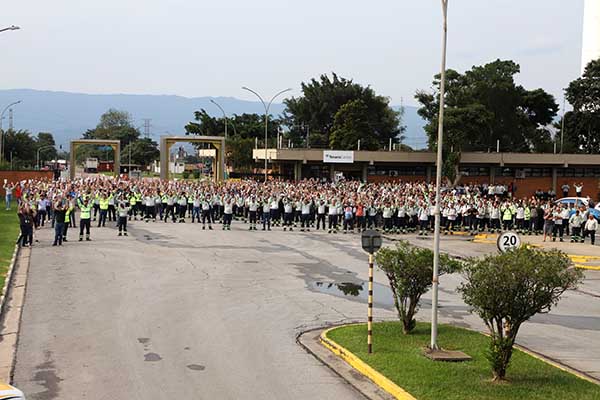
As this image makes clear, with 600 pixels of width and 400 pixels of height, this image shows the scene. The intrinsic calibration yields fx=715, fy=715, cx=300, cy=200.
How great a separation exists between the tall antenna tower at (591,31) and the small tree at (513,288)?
88048mm

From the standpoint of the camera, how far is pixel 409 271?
12.5m

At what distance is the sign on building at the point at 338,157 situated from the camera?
59.3 m

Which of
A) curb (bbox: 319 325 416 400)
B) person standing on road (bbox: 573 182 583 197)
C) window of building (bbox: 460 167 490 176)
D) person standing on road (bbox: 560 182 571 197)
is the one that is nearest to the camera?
curb (bbox: 319 325 416 400)

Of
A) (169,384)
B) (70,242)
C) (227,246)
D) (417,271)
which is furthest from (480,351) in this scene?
(70,242)

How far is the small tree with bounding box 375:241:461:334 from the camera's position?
12508 millimetres

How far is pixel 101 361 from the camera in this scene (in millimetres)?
10836

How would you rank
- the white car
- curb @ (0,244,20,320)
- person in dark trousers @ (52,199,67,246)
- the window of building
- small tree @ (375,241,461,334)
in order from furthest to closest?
the window of building
person in dark trousers @ (52,199,67,246)
curb @ (0,244,20,320)
small tree @ (375,241,461,334)
the white car

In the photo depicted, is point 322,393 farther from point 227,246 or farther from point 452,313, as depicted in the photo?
point 227,246

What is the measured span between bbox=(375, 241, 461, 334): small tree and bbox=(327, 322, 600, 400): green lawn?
48 cm

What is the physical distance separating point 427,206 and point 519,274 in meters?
25.2

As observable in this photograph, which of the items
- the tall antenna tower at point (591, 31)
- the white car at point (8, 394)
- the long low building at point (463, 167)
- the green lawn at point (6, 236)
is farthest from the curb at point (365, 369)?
the tall antenna tower at point (591, 31)

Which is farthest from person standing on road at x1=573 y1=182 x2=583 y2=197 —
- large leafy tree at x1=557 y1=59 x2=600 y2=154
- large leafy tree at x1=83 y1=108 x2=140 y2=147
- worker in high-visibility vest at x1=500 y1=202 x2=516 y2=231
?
large leafy tree at x1=83 y1=108 x2=140 y2=147

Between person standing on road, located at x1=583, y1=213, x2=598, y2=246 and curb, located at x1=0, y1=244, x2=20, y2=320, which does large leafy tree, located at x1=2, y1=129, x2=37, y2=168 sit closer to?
curb, located at x1=0, y1=244, x2=20, y2=320

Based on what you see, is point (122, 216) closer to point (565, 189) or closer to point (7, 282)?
point (7, 282)
